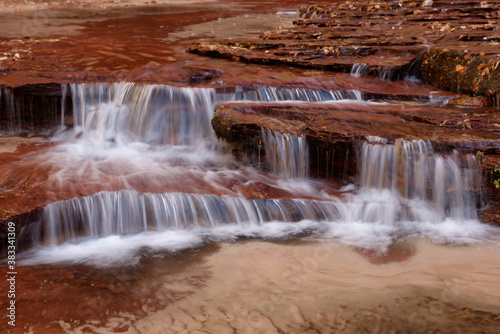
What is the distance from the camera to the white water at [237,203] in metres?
5.66

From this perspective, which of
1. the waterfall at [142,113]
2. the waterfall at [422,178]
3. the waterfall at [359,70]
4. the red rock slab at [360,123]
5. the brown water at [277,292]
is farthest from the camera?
the waterfall at [359,70]

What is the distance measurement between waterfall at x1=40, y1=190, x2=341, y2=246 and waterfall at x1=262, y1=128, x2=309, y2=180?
68 cm

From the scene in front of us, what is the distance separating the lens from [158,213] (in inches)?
234

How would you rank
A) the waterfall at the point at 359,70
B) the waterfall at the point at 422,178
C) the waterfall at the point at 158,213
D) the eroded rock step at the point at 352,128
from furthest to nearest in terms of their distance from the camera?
the waterfall at the point at 359,70 < the eroded rock step at the point at 352,128 < the waterfall at the point at 422,178 < the waterfall at the point at 158,213

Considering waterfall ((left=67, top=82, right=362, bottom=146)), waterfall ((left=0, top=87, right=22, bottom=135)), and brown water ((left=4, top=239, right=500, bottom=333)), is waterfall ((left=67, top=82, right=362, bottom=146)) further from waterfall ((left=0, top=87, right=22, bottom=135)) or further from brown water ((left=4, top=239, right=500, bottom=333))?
brown water ((left=4, top=239, right=500, bottom=333))

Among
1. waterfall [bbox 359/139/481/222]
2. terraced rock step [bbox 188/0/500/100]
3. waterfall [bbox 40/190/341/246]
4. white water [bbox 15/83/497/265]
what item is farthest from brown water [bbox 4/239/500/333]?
terraced rock step [bbox 188/0/500/100]

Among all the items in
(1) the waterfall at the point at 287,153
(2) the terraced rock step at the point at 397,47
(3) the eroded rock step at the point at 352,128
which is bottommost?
(1) the waterfall at the point at 287,153

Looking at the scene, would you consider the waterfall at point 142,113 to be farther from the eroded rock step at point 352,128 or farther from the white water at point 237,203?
the eroded rock step at point 352,128

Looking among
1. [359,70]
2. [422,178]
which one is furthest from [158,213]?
[359,70]

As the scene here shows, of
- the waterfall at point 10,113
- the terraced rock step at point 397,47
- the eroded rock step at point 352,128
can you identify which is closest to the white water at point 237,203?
the eroded rock step at point 352,128

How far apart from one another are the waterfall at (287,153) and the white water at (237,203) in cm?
1

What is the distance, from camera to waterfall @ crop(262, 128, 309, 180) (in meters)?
6.73

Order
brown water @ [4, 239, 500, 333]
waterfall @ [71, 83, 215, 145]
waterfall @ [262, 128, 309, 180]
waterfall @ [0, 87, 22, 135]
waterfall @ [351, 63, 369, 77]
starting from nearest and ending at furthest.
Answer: brown water @ [4, 239, 500, 333], waterfall @ [262, 128, 309, 180], waterfall @ [71, 83, 215, 145], waterfall @ [0, 87, 22, 135], waterfall @ [351, 63, 369, 77]

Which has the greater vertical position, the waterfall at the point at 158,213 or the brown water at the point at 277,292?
the waterfall at the point at 158,213
